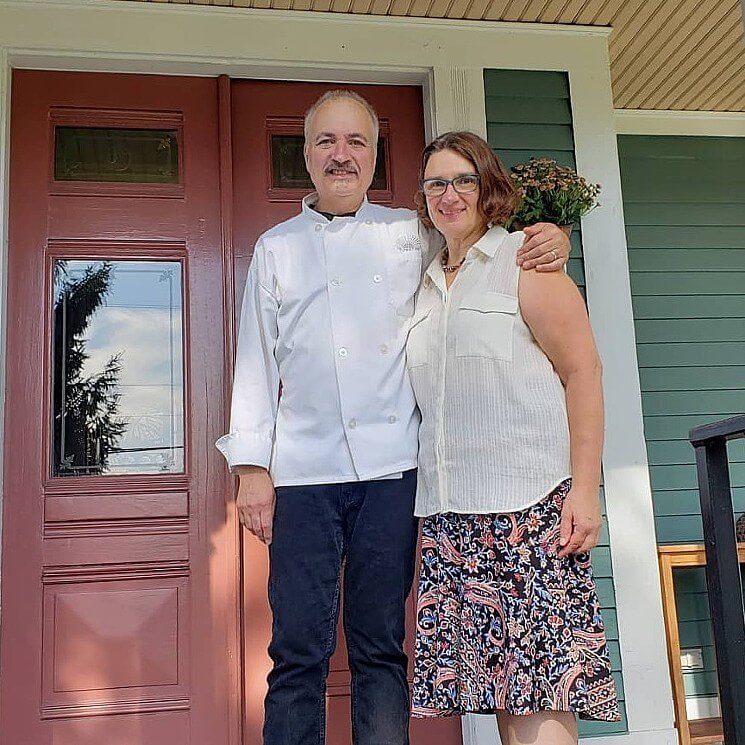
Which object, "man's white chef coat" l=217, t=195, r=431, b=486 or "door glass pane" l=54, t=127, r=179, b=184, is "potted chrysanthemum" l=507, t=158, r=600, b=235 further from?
"door glass pane" l=54, t=127, r=179, b=184

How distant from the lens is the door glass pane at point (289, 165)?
3.22 meters

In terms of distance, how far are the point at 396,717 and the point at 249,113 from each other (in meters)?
2.12

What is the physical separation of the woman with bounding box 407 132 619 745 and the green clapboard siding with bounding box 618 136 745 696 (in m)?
2.20

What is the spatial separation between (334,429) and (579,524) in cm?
55

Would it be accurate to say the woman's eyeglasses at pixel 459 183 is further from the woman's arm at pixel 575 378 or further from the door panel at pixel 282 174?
the door panel at pixel 282 174

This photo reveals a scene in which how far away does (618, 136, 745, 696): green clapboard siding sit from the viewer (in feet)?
12.7

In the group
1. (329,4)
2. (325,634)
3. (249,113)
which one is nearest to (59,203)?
(249,113)

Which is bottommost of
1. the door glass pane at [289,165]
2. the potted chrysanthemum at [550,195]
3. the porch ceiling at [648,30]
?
the potted chrysanthemum at [550,195]

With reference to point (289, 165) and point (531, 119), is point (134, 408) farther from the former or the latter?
point (531, 119)

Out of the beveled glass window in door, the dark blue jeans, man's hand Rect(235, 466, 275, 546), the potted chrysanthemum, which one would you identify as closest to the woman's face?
the dark blue jeans

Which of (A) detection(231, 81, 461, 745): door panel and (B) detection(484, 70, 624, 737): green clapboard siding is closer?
(A) detection(231, 81, 461, 745): door panel

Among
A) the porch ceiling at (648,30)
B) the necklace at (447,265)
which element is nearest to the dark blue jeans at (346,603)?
the necklace at (447,265)

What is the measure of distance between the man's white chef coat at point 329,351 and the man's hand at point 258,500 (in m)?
0.03

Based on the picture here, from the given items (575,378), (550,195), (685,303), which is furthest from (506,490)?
(685,303)
